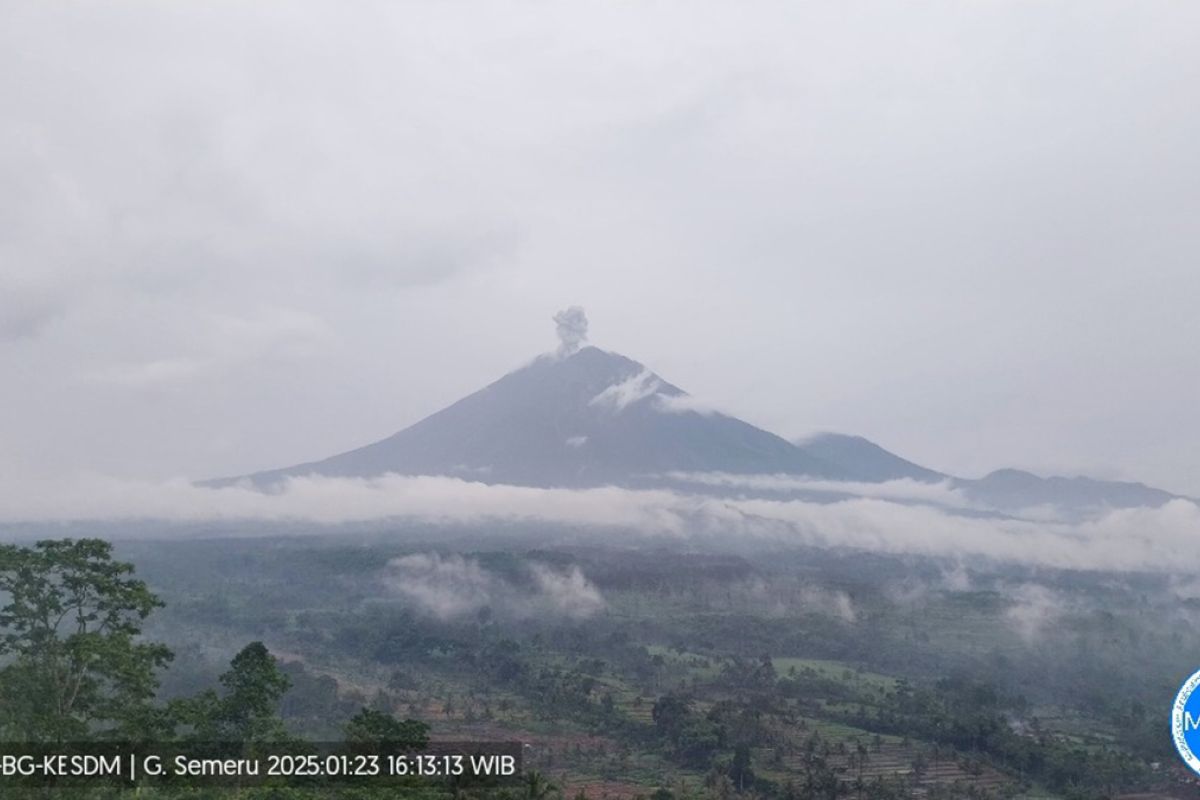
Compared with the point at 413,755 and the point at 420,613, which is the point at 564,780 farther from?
the point at 420,613

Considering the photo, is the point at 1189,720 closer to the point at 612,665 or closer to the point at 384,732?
the point at 384,732

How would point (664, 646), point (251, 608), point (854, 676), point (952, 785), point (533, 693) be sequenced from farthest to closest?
point (251, 608) < point (664, 646) < point (854, 676) < point (533, 693) < point (952, 785)

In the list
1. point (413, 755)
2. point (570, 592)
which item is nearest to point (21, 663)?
point (413, 755)

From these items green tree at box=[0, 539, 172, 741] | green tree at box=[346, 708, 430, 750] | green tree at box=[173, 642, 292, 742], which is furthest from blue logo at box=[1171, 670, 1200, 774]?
green tree at box=[0, 539, 172, 741]

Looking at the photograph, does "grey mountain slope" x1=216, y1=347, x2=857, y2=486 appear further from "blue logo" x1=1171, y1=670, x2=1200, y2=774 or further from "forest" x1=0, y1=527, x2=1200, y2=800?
"blue logo" x1=1171, y1=670, x2=1200, y2=774

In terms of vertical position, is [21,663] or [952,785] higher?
[21,663]

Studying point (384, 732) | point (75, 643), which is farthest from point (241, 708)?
point (75, 643)

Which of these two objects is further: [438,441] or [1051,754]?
[438,441]
